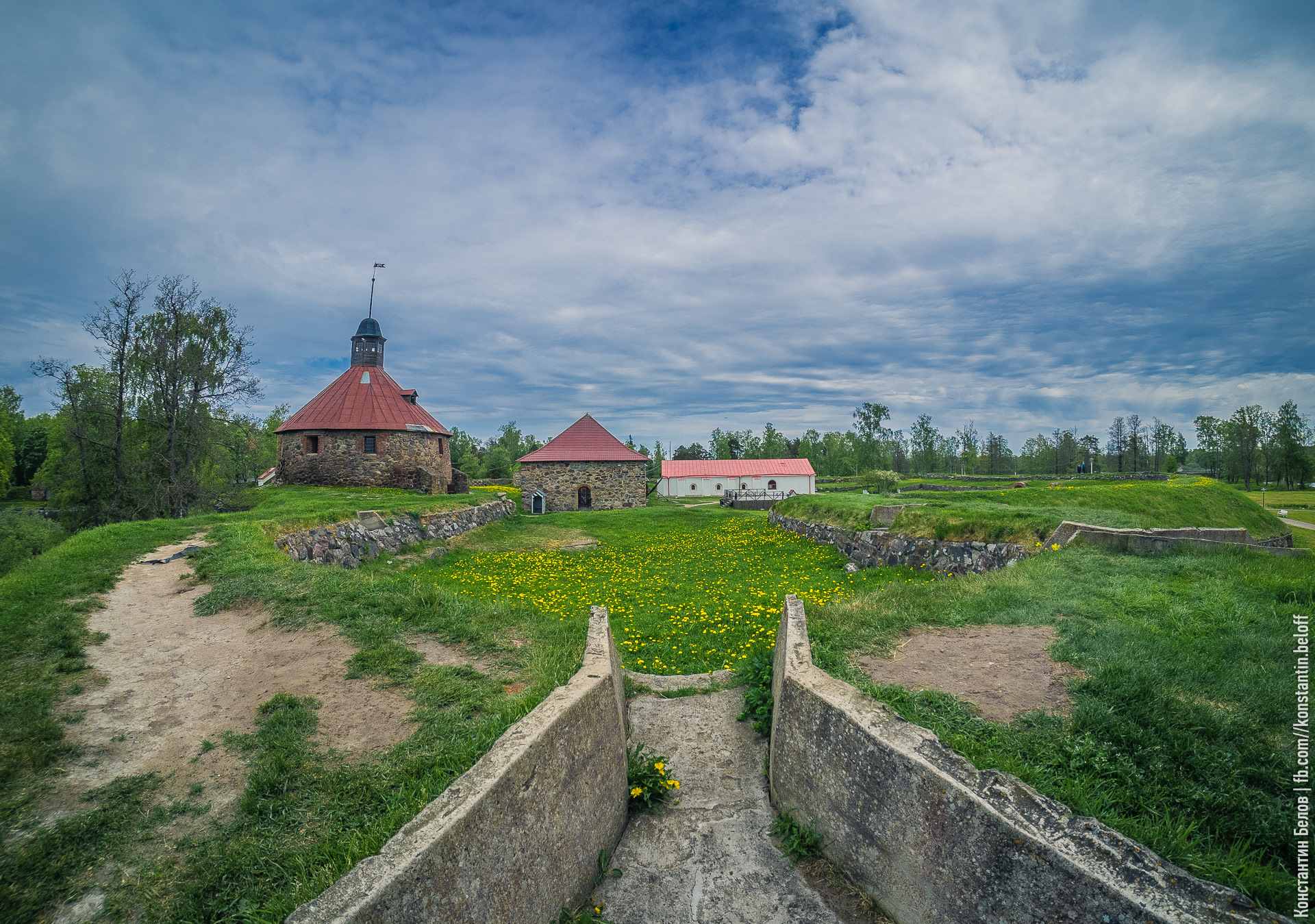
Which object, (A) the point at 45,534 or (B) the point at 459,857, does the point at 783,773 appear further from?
(A) the point at 45,534

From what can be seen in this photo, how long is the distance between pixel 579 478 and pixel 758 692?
30742mm

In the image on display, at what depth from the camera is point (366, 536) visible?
51.8 ft

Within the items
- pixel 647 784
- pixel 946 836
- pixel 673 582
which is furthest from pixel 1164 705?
pixel 673 582

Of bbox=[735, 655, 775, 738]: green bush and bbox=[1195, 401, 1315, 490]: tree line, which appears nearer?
bbox=[735, 655, 775, 738]: green bush

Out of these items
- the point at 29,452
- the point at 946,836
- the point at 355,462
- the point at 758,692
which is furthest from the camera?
the point at 29,452

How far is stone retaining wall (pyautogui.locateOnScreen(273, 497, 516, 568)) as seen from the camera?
13398mm

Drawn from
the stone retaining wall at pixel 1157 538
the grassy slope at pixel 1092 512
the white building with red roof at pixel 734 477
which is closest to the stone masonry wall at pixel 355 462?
the grassy slope at pixel 1092 512

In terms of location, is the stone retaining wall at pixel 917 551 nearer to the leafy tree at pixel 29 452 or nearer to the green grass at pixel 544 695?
the green grass at pixel 544 695

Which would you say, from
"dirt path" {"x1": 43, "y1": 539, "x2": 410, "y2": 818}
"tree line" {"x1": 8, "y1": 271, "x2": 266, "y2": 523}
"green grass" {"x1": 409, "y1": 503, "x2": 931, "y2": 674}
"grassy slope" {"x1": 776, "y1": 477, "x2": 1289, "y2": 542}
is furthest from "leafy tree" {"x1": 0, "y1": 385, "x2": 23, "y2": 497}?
"grassy slope" {"x1": 776, "y1": 477, "x2": 1289, "y2": 542}

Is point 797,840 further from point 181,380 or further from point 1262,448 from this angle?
point 1262,448

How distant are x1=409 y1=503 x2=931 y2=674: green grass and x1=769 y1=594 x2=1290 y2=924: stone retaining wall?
3021 millimetres

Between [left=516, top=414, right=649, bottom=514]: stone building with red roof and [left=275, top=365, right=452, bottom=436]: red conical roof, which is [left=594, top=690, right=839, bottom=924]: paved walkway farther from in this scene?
[left=516, top=414, right=649, bottom=514]: stone building with red roof

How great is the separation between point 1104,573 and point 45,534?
34.3 m

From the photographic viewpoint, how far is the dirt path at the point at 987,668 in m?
4.62
